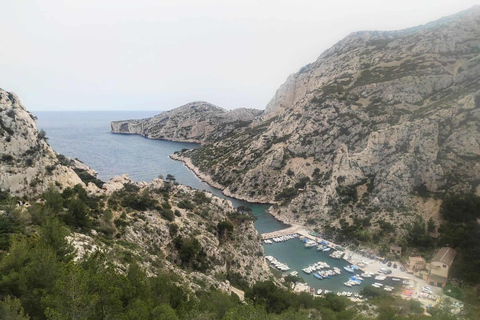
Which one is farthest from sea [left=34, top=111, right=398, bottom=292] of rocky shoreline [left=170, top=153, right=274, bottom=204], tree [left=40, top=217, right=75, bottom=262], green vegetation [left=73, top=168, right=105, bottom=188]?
tree [left=40, top=217, right=75, bottom=262]

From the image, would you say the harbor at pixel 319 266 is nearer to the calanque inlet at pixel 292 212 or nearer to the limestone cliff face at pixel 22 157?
the calanque inlet at pixel 292 212

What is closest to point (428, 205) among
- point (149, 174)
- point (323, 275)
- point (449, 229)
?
point (449, 229)

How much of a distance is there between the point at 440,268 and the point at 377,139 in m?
37.0

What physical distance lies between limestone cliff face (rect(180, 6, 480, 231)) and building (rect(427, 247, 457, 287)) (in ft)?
45.9

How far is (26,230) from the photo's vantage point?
19594 millimetres

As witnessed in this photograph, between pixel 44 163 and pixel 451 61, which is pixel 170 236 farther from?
pixel 451 61

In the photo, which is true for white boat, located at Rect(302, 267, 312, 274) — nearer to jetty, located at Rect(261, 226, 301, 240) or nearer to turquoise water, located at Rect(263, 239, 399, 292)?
turquoise water, located at Rect(263, 239, 399, 292)

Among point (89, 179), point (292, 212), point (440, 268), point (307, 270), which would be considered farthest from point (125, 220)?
point (292, 212)

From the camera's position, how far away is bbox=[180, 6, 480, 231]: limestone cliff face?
2554 inches

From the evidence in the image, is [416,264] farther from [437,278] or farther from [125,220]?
[125,220]

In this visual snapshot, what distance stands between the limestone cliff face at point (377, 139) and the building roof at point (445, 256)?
12620 mm

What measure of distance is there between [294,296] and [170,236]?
51.2 feet

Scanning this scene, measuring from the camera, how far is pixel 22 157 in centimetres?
2961

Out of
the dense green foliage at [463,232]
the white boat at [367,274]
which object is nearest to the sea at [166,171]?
the white boat at [367,274]
